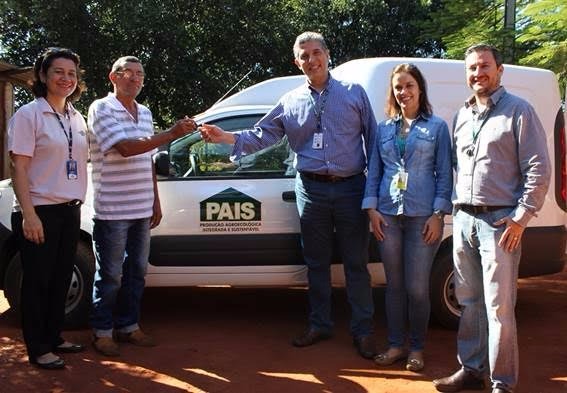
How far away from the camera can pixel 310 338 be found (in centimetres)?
445

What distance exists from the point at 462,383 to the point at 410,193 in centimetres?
114

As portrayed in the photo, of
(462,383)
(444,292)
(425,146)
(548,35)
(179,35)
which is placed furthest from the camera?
(179,35)

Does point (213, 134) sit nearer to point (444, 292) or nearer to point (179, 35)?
point (444, 292)

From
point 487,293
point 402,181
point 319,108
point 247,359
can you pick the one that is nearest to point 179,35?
point 319,108

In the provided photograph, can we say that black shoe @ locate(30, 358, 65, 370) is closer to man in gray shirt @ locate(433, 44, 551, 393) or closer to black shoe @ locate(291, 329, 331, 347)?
black shoe @ locate(291, 329, 331, 347)

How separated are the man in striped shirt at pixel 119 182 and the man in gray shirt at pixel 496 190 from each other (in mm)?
1726

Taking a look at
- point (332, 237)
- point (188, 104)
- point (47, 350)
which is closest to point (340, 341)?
point (332, 237)

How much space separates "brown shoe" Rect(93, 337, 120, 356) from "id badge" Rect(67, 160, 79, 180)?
45.6 inches

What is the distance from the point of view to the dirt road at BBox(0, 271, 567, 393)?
377 centimetres

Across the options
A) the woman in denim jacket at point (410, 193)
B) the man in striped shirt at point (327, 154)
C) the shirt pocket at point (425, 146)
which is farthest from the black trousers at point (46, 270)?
the shirt pocket at point (425, 146)

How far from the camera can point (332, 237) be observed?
4.34 m

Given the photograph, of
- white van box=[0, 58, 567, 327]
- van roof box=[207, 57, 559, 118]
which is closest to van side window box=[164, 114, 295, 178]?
white van box=[0, 58, 567, 327]

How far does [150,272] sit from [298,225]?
3.87ft

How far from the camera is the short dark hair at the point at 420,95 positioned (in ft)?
12.4
